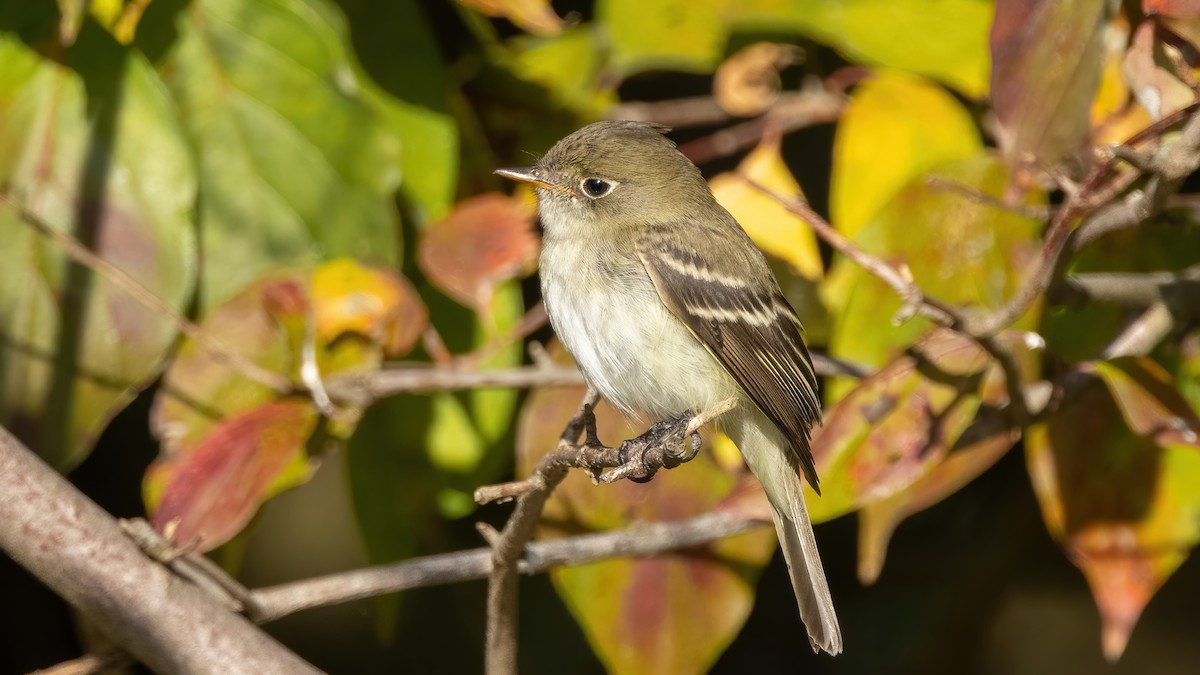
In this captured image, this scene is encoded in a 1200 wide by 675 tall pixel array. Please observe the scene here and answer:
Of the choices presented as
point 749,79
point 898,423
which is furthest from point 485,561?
point 749,79

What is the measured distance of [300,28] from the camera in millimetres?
2848

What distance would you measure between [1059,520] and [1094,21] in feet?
3.50

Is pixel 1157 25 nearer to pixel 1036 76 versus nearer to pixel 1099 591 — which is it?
pixel 1036 76

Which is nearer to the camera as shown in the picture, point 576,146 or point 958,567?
point 576,146

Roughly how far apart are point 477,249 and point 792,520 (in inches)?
35.2

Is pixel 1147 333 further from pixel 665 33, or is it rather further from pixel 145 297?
pixel 145 297

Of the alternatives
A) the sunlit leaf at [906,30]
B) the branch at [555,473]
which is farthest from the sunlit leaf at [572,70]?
the branch at [555,473]

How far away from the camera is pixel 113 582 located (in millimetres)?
2158

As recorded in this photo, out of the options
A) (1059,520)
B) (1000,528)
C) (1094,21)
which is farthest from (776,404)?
(1000,528)

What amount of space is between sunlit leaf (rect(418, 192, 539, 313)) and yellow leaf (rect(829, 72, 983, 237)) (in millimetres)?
734

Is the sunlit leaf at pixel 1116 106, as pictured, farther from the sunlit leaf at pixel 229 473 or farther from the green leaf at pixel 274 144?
the sunlit leaf at pixel 229 473

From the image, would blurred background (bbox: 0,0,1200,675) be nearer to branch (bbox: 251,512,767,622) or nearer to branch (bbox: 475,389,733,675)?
branch (bbox: 251,512,767,622)

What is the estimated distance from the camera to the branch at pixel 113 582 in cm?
211

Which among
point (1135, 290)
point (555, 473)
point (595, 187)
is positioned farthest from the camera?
point (595, 187)
